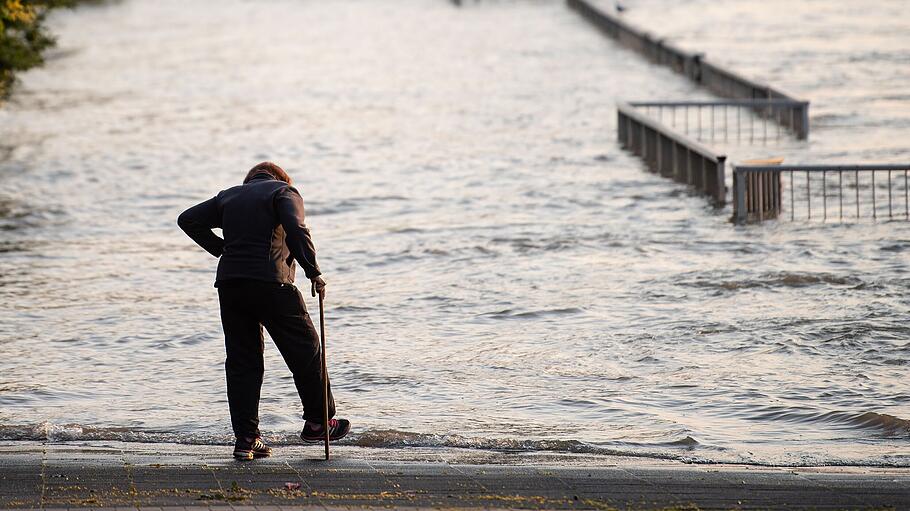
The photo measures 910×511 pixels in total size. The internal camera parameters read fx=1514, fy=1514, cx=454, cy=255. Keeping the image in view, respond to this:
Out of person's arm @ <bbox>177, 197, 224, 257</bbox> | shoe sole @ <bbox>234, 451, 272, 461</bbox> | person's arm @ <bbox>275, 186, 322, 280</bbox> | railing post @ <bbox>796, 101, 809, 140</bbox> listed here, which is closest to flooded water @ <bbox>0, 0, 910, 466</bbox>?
railing post @ <bbox>796, 101, 809, 140</bbox>

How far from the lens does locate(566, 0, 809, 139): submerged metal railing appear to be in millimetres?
27391

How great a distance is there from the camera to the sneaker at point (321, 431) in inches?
342

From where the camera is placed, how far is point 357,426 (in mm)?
9867

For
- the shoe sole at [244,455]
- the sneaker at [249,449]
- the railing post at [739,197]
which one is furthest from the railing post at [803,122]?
the shoe sole at [244,455]

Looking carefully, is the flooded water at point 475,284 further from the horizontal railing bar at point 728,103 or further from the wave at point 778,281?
the horizontal railing bar at point 728,103

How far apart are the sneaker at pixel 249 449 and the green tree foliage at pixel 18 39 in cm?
2343

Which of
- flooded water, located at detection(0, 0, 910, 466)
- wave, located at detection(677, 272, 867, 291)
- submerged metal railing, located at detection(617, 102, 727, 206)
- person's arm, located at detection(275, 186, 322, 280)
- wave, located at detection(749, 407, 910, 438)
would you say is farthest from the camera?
submerged metal railing, located at detection(617, 102, 727, 206)

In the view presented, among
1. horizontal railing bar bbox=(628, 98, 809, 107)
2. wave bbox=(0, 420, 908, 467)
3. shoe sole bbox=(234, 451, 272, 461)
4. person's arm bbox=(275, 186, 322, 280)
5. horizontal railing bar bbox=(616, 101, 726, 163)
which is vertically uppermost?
person's arm bbox=(275, 186, 322, 280)

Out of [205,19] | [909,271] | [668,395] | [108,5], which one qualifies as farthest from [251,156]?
[108,5]

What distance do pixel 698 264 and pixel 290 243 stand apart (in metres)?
8.75

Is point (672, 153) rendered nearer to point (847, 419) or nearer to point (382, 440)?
point (847, 419)

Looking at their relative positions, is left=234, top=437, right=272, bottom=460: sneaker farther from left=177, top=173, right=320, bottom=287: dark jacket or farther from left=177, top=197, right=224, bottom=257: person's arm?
left=177, top=197, right=224, bottom=257: person's arm

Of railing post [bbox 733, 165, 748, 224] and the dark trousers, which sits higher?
the dark trousers

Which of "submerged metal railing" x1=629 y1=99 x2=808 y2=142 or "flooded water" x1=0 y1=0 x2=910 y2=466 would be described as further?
"submerged metal railing" x1=629 y1=99 x2=808 y2=142
